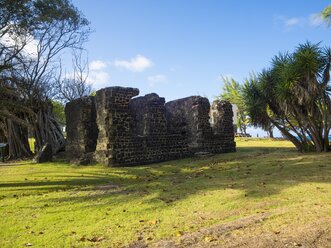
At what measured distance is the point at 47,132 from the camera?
21.6 m

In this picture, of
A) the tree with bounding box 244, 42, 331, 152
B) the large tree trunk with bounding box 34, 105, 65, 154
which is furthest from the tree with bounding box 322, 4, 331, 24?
the large tree trunk with bounding box 34, 105, 65, 154

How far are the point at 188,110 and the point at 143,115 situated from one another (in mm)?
3107

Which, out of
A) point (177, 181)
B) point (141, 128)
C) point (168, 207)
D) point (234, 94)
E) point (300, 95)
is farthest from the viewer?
point (234, 94)

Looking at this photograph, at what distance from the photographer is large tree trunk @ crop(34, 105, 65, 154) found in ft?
69.9

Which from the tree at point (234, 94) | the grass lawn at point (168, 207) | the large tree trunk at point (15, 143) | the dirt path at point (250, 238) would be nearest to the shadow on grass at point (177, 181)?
the grass lawn at point (168, 207)

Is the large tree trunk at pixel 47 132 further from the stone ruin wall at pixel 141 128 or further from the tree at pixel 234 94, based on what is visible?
the tree at pixel 234 94

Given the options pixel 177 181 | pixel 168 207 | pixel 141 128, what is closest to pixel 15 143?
pixel 141 128

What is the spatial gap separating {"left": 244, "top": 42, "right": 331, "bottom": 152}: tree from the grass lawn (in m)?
3.26

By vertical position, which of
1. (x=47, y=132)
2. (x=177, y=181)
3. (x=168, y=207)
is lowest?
(x=168, y=207)

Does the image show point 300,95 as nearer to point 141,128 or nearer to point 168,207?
point 141,128

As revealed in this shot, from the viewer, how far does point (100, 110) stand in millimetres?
14500

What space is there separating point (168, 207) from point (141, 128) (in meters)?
9.83

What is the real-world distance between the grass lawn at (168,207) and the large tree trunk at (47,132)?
11165 millimetres

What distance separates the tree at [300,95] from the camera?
42.3 ft
